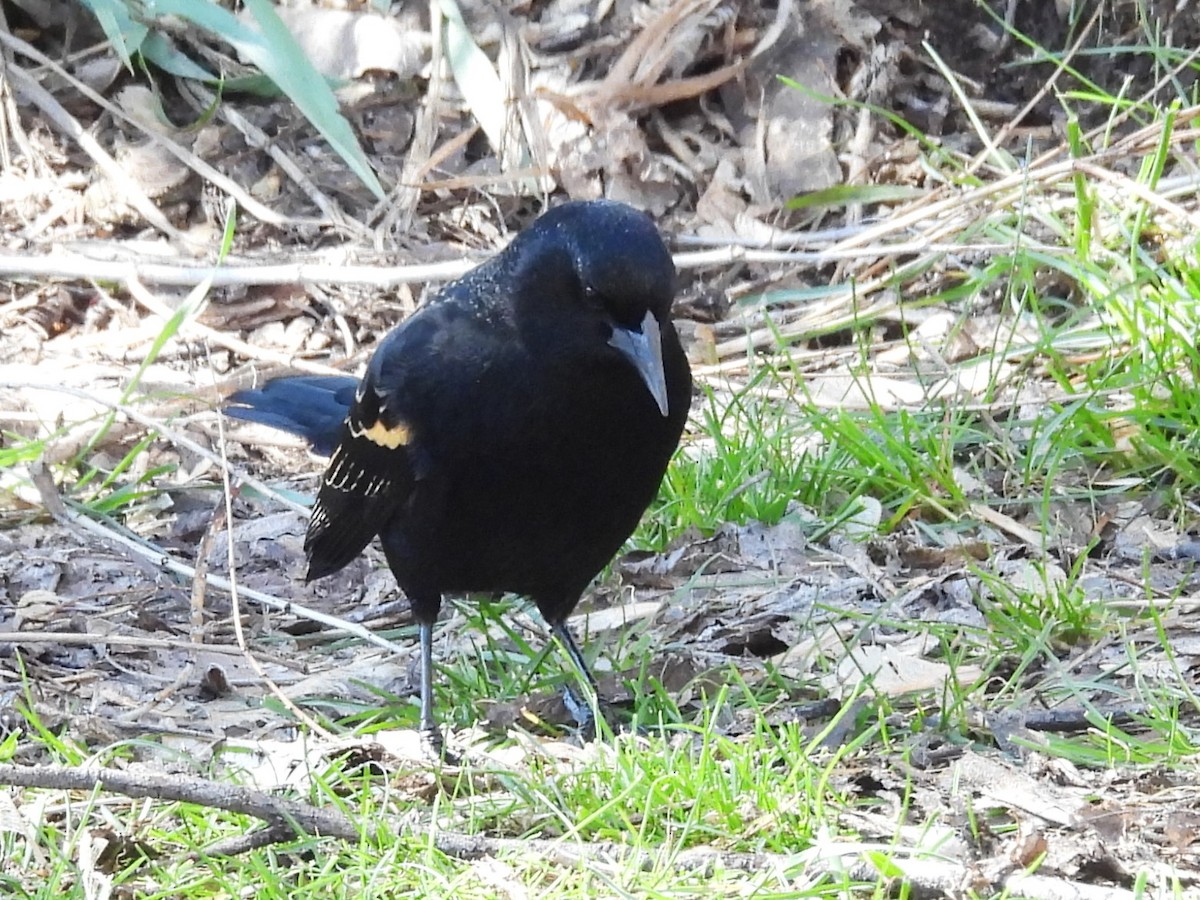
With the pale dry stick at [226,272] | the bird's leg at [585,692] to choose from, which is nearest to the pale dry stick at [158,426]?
the bird's leg at [585,692]

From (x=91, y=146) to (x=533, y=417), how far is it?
355 cm

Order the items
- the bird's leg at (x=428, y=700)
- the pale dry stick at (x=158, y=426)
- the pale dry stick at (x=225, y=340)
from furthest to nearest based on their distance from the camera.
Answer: the pale dry stick at (x=225, y=340), the pale dry stick at (x=158, y=426), the bird's leg at (x=428, y=700)

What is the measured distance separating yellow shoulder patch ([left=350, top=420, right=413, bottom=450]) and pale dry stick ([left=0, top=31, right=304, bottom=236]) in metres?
2.43

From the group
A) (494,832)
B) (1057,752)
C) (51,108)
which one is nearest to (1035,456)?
(1057,752)

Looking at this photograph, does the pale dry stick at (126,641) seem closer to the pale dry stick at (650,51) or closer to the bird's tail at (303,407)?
the bird's tail at (303,407)

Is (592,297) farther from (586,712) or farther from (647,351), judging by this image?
(586,712)

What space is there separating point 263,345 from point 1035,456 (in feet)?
8.94

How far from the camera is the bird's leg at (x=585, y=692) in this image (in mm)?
2973

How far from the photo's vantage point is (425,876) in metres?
2.28

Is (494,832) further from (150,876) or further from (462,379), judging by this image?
(462,379)

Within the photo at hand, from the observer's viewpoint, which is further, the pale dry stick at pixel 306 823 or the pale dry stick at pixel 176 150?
the pale dry stick at pixel 176 150

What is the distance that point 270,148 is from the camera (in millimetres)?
5941

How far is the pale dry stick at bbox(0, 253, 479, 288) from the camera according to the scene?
497 cm

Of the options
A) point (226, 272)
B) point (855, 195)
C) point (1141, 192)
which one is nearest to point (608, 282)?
point (1141, 192)
